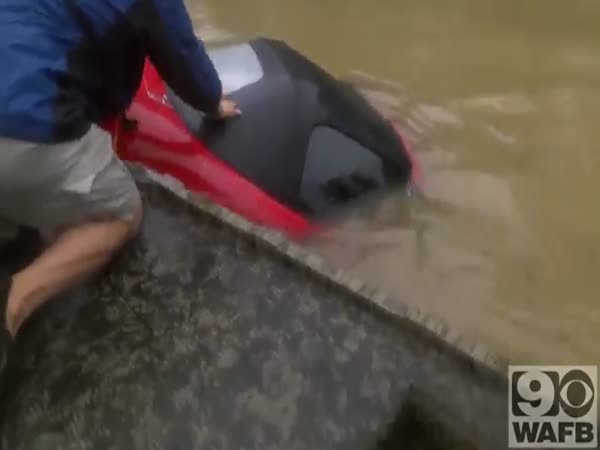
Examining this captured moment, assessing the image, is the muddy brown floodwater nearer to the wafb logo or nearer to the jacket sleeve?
the wafb logo

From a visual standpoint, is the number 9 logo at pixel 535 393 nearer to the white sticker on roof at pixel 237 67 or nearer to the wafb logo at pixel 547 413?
the wafb logo at pixel 547 413

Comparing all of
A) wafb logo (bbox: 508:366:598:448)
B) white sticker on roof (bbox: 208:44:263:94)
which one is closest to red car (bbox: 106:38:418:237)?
white sticker on roof (bbox: 208:44:263:94)

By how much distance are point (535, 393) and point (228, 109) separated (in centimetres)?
59

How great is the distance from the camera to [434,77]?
1766 millimetres

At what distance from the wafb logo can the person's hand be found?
0.54 metres

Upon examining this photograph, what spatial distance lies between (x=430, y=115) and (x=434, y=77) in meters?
0.10

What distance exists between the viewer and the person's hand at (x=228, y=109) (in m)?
1.36

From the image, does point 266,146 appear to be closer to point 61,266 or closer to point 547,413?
point 61,266

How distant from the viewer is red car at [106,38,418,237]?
4.48 feet

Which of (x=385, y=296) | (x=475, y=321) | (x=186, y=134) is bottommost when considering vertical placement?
(x=475, y=321)

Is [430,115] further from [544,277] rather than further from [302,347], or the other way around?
[302,347]

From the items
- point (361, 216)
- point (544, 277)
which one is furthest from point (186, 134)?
point (544, 277)

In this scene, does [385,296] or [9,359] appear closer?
[9,359]

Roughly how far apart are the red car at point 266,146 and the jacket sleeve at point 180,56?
2.8 inches
